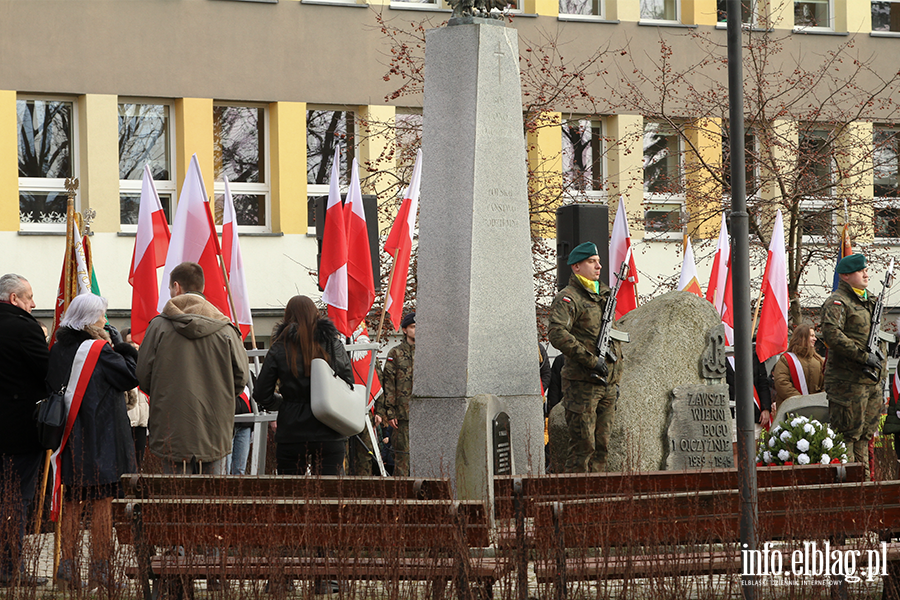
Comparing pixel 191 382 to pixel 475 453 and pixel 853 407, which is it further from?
pixel 853 407

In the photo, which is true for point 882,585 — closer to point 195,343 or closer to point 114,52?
point 195,343

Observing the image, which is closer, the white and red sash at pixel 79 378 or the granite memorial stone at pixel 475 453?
the granite memorial stone at pixel 475 453

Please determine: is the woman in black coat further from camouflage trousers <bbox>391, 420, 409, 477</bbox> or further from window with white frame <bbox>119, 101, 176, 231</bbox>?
window with white frame <bbox>119, 101, 176, 231</bbox>

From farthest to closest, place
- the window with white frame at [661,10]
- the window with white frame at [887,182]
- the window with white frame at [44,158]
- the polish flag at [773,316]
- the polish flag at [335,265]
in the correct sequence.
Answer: the window with white frame at [661,10] < the window with white frame at [887,182] < the window with white frame at [44,158] < the polish flag at [773,316] < the polish flag at [335,265]

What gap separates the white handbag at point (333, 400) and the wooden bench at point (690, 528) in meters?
2.36

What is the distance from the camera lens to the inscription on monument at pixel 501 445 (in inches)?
305

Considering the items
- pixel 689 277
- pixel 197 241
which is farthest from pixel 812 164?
pixel 197 241

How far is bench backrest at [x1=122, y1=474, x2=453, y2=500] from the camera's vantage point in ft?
19.4

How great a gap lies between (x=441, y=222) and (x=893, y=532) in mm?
3609

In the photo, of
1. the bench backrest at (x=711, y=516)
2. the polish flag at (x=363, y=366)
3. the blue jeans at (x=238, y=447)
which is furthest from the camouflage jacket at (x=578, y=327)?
the bench backrest at (x=711, y=516)

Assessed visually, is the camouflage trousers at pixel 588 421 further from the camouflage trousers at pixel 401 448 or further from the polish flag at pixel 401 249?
the polish flag at pixel 401 249

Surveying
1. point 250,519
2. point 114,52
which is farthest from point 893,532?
point 114,52

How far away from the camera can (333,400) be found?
7551 mm

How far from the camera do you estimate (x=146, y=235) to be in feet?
36.5
